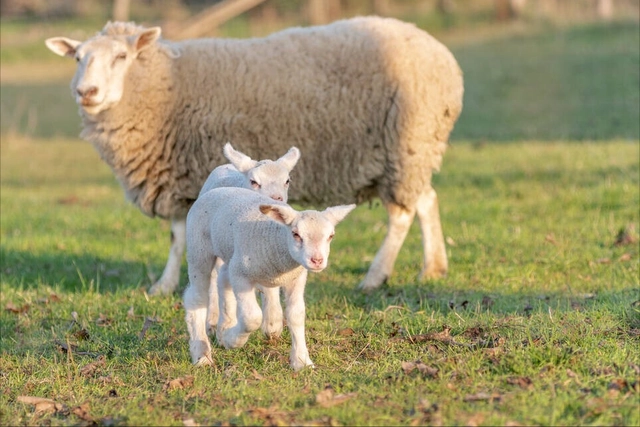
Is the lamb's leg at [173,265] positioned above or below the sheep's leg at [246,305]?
below

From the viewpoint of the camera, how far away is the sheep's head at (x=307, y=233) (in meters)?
4.27

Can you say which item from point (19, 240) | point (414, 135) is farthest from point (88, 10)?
point (414, 135)

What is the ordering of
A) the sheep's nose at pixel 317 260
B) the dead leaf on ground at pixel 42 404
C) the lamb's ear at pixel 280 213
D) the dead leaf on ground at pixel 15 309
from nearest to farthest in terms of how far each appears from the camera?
the sheep's nose at pixel 317 260, the lamb's ear at pixel 280 213, the dead leaf on ground at pixel 42 404, the dead leaf on ground at pixel 15 309

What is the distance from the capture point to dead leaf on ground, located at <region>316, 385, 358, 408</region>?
165 inches

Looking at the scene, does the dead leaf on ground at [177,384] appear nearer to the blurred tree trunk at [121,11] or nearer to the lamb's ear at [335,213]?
the lamb's ear at [335,213]

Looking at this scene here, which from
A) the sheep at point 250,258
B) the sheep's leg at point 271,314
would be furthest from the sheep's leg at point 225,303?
the sheep's leg at point 271,314

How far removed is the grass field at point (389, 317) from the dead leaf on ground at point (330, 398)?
12mm

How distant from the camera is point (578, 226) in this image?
8.95 metres

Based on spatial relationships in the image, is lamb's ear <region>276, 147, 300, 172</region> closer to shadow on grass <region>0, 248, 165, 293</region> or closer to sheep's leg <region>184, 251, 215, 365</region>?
sheep's leg <region>184, 251, 215, 365</region>

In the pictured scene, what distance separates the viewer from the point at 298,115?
7.69 meters

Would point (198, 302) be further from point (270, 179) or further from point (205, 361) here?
point (270, 179)

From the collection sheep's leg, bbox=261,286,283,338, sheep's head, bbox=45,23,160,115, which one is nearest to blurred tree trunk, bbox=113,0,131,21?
sheep's head, bbox=45,23,160,115

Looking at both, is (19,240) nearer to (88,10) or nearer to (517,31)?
(517,31)

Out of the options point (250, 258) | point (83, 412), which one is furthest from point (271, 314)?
point (83, 412)
